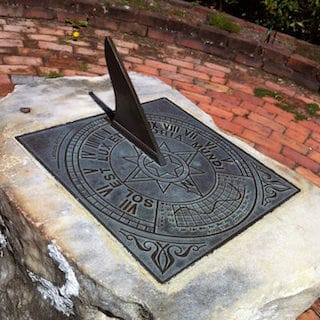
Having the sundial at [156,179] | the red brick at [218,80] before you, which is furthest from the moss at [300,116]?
the sundial at [156,179]

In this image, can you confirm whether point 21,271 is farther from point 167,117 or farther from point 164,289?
point 167,117

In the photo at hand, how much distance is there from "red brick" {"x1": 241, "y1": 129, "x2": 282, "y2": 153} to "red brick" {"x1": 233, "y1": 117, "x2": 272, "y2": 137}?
0.05m

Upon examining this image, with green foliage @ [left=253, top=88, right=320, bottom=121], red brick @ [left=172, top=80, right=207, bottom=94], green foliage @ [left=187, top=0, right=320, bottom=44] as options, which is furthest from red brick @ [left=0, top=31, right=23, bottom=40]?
green foliage @ [left=187, top=0, right=320, bottom=44]

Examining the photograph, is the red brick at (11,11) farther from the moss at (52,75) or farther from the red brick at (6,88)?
the red brick at (6,88)

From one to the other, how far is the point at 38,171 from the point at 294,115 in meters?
2.27

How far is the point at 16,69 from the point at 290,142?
7.30 ft

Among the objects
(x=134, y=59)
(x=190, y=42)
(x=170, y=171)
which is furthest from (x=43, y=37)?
(x=170, y=171)

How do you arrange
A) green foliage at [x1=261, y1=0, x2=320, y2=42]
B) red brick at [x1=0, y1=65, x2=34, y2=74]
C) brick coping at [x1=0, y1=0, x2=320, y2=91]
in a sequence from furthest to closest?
green foliage at [x1=261, y1=0, x2=320, y2=42]
brick coping at [x1=0, y1=0, x2=320, y2=91]
red brick at [x1=0, y1=65, x2=34, y2=74]

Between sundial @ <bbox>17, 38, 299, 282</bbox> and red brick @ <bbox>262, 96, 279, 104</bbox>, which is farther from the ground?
sundial @ <bbox>17, 38, 299, 282</bbox>

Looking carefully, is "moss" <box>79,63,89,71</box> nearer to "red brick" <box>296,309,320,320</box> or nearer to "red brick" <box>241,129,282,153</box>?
"red brick" <box>241,129,282,153</box>

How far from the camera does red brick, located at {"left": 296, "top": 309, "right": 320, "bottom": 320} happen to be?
2230mm

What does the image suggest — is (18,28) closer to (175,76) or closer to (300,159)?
(175,76)

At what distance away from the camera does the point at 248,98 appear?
375 cm

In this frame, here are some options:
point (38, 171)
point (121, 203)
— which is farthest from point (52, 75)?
point (121, 203)
